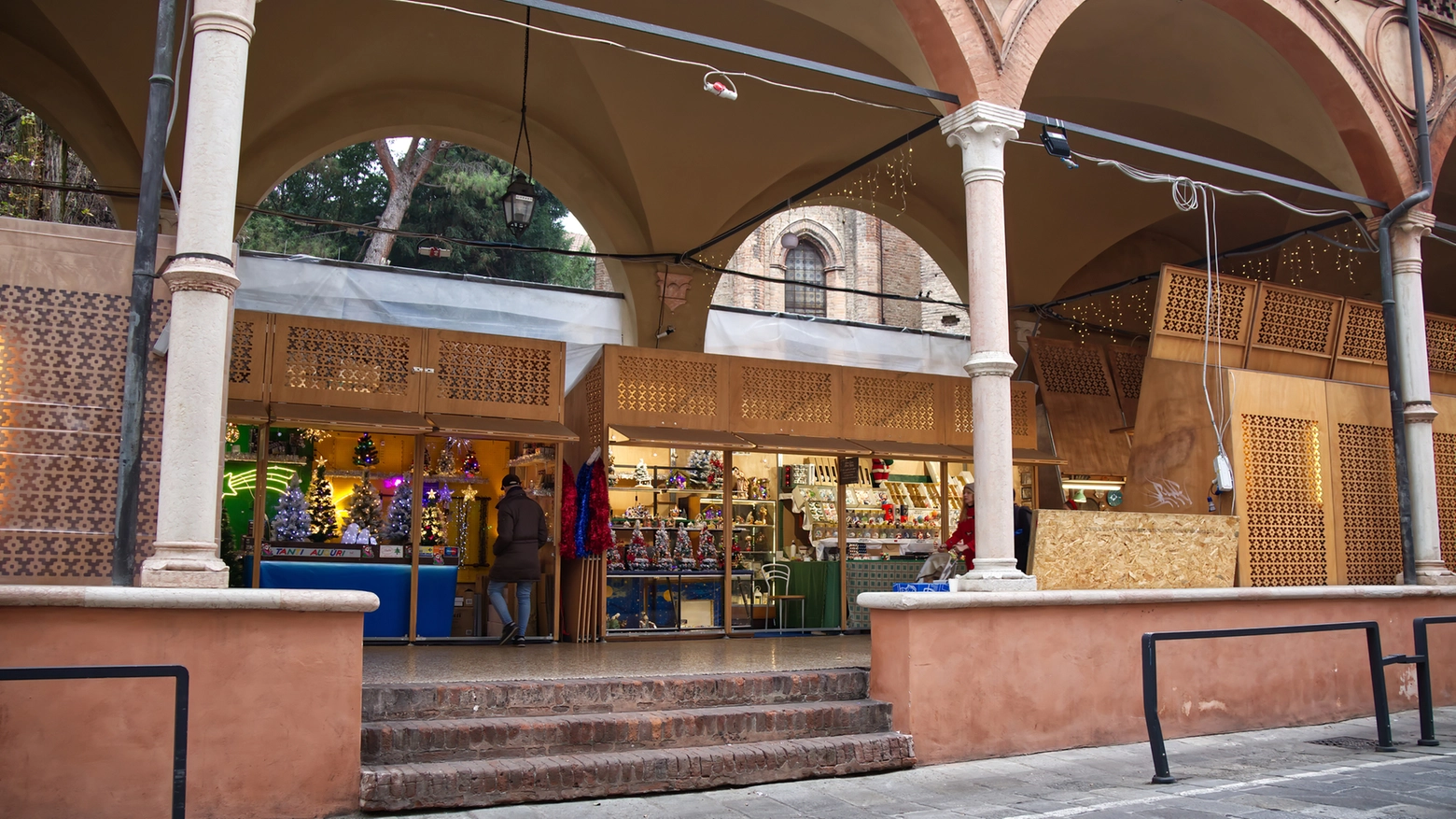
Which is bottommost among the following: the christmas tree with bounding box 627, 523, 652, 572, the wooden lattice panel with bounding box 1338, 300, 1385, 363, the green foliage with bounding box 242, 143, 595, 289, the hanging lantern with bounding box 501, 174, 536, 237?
the christmas tree with bounding box 627, 523, 652, 572

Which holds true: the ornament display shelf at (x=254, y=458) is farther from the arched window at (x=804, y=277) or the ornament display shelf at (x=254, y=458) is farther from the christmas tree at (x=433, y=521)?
the arched window at (x=804, y=277)

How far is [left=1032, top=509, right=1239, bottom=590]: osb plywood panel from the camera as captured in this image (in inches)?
308

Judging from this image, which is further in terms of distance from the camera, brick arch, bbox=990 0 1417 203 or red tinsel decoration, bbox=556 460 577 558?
red tinsel decoration, bbox=556 460 577 558

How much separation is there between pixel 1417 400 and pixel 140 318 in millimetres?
9969

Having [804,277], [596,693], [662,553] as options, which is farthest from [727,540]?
[804,277]

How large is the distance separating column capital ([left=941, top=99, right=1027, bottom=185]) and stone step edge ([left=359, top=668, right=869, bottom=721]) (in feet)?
11.9

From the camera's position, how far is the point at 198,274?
5.41 meters

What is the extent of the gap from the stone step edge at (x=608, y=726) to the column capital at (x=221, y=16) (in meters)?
3.69

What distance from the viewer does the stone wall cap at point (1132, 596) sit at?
683 centimetres

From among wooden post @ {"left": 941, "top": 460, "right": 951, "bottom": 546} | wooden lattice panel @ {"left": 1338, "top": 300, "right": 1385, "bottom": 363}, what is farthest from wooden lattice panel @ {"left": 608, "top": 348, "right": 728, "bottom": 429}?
wooden lattice panel @ {"left": 1338, "top": 300, "right": 1385, "bottom": 363}

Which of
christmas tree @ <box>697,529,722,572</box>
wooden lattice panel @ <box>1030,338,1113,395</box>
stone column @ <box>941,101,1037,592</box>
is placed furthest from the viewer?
wooden lattice panel @ <box>1030,338,1113,395</box>

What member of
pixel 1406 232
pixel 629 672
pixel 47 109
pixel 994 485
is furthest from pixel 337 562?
pixel 1406 232

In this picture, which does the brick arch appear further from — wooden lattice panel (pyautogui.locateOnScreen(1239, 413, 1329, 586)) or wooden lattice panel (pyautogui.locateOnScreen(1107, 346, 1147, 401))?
wooden lattice panel (pyautogui.locateOnScreen(1107, 346, 1147, 401))

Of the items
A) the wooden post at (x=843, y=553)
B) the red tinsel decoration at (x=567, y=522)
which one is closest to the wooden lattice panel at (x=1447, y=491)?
the wooden post at (x=843, y=553)
